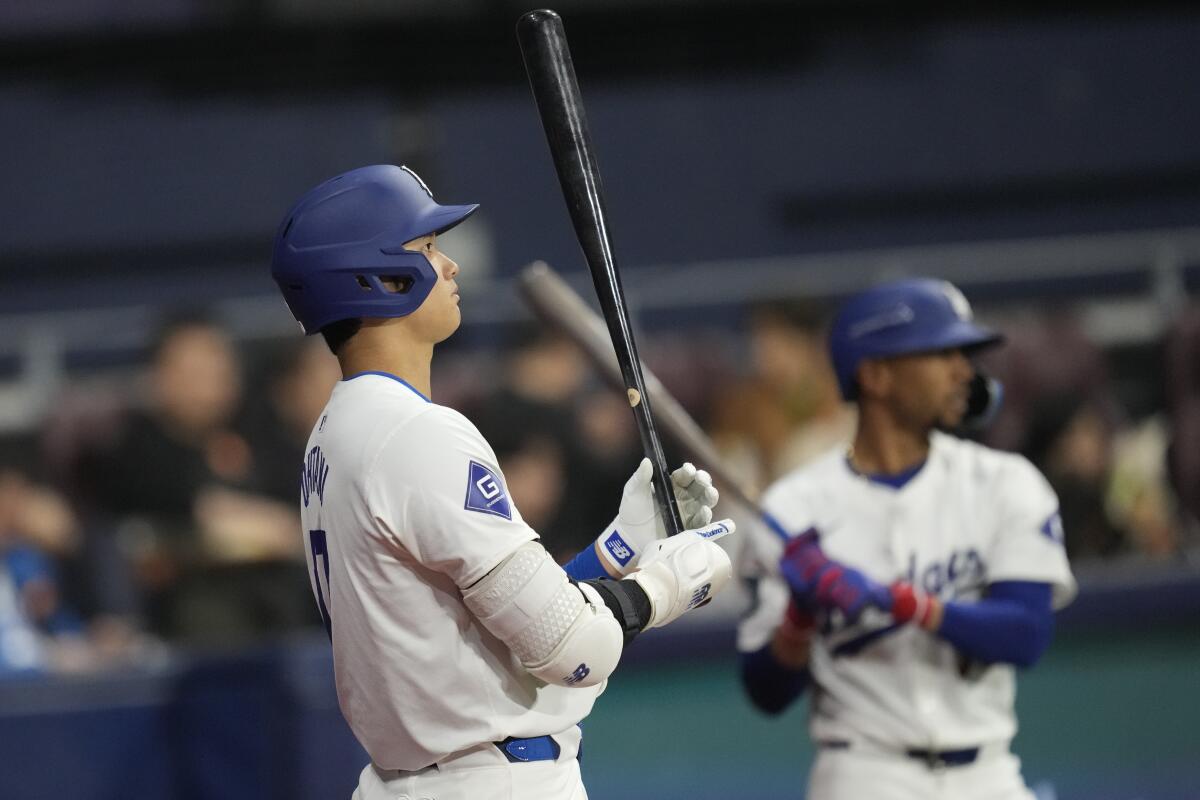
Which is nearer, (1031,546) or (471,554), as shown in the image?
(471,554)

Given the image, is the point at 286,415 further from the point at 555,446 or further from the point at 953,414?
the point at 953,414

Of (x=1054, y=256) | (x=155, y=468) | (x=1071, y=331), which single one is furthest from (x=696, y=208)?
(x=155, y=468)

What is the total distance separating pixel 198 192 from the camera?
10258 mm

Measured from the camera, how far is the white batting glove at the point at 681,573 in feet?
8.14

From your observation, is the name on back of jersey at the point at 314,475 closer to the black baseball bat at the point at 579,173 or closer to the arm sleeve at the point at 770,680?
the black baseball bat at the point at 579,173

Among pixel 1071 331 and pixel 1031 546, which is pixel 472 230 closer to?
pixel 1071 331

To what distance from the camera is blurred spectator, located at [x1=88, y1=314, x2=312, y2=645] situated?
5113mm

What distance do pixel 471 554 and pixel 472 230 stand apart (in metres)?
7.93

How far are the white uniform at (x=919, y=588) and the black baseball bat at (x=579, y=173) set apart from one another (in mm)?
775

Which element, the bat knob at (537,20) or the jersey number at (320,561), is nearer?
the jersey number at (320,561)

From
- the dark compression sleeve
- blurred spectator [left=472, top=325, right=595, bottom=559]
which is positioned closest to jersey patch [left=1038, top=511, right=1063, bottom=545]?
the dark compression sleeve

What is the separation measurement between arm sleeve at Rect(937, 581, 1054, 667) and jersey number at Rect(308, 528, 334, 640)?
127 centimetres

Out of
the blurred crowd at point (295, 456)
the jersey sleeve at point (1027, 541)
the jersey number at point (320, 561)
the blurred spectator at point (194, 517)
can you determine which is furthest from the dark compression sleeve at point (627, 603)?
the blurred spectator at point (194, 517)

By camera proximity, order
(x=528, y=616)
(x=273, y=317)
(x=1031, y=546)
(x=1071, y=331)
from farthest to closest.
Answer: (x=273, y=317) < (x=1071, y=331) < (x=1031, y=546) < (x=528, y=616)
